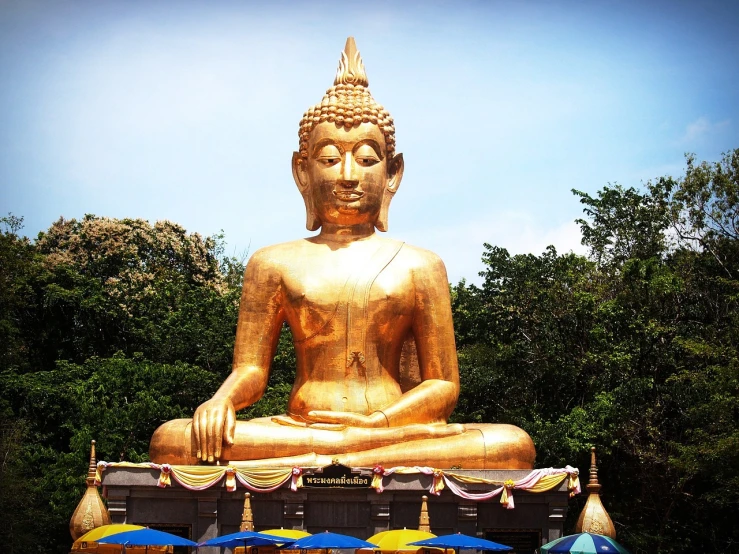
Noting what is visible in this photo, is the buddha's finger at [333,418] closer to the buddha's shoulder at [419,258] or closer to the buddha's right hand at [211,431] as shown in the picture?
the buddha's right hand at [211,431]

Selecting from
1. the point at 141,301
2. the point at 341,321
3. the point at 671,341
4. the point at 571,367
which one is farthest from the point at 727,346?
the point at 141,301

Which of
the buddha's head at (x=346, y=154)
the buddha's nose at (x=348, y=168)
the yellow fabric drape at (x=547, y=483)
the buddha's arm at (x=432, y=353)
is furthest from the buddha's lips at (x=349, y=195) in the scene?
the yellow fabric drape at (x=547, y=483)

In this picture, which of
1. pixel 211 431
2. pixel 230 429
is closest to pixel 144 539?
pixel 211 431

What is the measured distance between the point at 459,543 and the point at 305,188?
581cm

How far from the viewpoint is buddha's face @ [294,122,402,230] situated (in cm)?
1622

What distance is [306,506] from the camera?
47.5 ft

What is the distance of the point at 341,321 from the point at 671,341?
9149 millimetres

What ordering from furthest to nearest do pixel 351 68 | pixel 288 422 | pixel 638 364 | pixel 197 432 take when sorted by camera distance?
pixel 638 364
pixel 351 68
pixel 288 422
pixel 197 432

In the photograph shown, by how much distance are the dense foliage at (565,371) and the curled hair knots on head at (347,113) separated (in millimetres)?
7199

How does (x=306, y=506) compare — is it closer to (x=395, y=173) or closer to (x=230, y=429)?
(x=230, y=429)

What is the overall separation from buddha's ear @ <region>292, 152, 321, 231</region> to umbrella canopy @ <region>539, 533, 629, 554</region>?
546cm

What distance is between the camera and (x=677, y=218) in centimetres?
2572

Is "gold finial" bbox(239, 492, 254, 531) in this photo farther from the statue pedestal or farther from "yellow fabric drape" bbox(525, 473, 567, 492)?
"yellow fabric drape" bbox(525, 473, 567, 492)

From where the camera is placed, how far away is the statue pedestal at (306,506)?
14.4m
